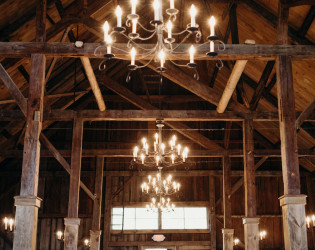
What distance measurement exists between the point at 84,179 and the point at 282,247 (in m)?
8.16

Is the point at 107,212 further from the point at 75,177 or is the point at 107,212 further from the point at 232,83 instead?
the point at 232,83

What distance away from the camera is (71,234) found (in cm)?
875

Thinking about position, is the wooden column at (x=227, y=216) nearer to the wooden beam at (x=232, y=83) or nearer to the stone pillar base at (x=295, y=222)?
the wooden beam at (x=232, y=83)

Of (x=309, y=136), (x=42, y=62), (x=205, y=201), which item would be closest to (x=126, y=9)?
(x=42, y=62)

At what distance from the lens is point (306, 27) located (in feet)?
25.3

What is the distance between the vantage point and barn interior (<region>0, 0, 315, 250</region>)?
6328mm

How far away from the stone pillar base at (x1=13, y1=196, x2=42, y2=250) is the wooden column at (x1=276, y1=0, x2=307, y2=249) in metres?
3.68

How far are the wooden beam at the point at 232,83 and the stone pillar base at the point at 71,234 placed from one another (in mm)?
4165

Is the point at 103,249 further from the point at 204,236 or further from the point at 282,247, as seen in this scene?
the point at 282,247

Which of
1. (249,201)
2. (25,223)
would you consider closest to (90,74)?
(25,223)

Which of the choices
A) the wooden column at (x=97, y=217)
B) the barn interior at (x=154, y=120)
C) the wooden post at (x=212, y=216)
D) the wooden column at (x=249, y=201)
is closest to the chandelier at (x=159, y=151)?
the barn interior at (x=154, y=120)

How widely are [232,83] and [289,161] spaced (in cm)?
241

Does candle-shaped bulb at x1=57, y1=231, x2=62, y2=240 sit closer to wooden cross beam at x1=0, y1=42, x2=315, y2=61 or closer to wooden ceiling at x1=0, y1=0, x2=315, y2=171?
wooden ceiling at x1=0, y1=0, x2=315, y2=171

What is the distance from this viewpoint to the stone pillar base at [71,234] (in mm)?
8547
